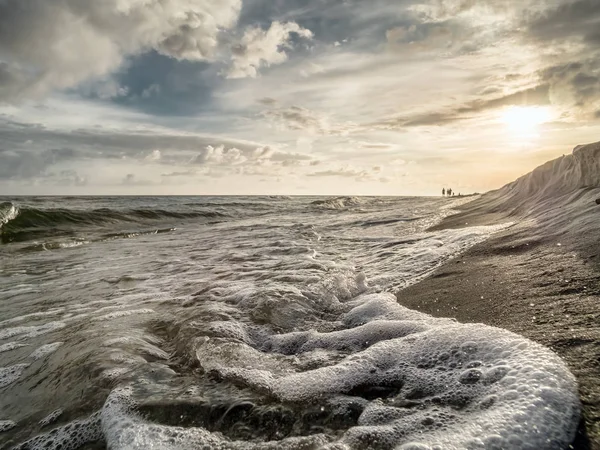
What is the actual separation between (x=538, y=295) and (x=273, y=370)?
6.63 ft

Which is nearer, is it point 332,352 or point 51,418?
point 51,418

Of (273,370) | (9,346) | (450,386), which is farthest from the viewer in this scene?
(9,346)

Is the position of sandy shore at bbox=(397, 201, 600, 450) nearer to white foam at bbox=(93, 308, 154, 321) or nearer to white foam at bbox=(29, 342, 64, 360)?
white foam at bbox=(93, 308, 154, 321)

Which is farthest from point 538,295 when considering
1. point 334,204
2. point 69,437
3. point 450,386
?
point 334,204

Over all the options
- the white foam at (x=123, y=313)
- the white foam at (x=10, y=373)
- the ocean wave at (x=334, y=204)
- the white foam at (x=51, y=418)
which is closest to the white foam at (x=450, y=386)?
the white foam at (x=51, y=418)

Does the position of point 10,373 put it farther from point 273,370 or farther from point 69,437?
point 273,370

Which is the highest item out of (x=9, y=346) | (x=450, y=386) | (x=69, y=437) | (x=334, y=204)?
(x=334, y=204)

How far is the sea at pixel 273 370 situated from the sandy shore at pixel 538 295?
0.29ft

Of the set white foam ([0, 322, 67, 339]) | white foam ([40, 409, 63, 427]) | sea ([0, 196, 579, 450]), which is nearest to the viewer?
sea ([0, 196, 579, 450])

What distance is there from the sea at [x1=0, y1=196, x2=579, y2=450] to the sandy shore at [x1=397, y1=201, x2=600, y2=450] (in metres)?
0.09

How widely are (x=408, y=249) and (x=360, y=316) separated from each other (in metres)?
3.01

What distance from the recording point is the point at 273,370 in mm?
2410

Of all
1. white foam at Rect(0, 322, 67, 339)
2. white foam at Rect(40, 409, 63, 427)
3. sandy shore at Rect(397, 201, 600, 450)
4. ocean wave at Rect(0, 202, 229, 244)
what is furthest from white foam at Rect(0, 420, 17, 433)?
ocean wave at Rect(0, 202, 229, 244)

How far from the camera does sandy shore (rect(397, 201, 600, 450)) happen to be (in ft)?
5.76
